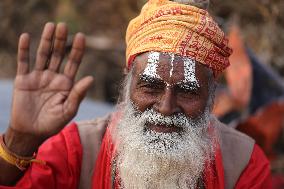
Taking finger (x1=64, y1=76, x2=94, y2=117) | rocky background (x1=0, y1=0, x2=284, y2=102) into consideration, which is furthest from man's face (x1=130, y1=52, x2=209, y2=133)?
rocky background (x1=0, y1=0, x2=284, y2=102)

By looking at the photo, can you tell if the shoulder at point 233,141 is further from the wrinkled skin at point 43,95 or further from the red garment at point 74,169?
the wrinkled skin at point 43,95

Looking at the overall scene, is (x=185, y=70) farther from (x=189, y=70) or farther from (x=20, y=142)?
(x=20, y=142)

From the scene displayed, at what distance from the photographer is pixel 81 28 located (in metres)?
8.77

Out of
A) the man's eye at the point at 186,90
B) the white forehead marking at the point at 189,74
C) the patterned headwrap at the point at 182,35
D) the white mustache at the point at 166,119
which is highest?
the patterned headwrap at the point at 182,35

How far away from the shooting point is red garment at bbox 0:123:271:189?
3230mm

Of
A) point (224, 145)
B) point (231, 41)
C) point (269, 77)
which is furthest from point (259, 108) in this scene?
point (224, 145)

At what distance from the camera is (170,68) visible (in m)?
3.11

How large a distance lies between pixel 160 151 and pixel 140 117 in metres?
0.23

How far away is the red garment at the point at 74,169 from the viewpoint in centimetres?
323

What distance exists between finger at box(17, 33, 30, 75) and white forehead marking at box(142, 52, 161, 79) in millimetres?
601

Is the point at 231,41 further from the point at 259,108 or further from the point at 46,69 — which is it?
the point at 46,69

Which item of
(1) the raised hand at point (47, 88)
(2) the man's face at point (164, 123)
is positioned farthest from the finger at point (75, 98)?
(2) the man's face at point (164, 123)

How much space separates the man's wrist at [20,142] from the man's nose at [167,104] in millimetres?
634

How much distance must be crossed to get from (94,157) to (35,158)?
1.19ft
